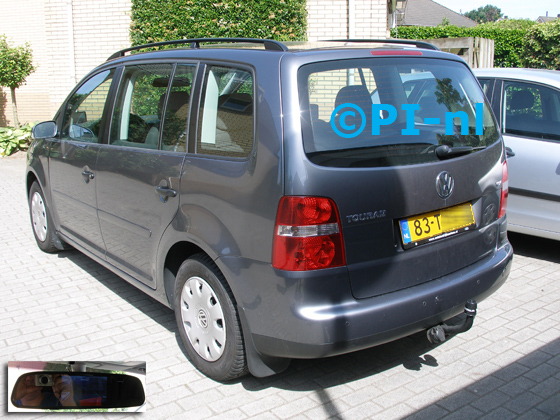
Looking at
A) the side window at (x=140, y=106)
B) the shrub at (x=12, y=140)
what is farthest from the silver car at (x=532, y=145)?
the shrub at (x=12, y=140)

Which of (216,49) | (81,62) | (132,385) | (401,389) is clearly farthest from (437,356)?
(81,62)

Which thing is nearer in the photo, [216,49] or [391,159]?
[391,159]

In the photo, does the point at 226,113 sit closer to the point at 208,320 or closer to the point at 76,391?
the point at 208,320

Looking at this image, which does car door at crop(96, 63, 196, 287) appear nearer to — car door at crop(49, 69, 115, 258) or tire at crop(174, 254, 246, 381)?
car door at crop(49, 69, 115, 258)

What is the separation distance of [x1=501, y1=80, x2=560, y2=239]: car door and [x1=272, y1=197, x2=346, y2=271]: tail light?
3110mm

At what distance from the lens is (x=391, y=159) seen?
280 cm

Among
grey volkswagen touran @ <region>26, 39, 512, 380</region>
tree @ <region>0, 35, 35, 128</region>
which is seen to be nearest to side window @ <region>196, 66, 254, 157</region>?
grey volkswagen touran @ <region>26, 39, 512, 380</region>

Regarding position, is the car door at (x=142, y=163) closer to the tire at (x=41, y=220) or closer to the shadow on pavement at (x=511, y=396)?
the tire at (x=41, y=220)

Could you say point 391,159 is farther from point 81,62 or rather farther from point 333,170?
point 81,62

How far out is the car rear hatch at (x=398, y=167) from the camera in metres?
2.67

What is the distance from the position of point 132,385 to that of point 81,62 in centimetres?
1065

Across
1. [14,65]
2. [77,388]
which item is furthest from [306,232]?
[14,65]

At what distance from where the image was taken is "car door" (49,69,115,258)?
4266 mm

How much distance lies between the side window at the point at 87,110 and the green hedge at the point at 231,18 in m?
6.46
